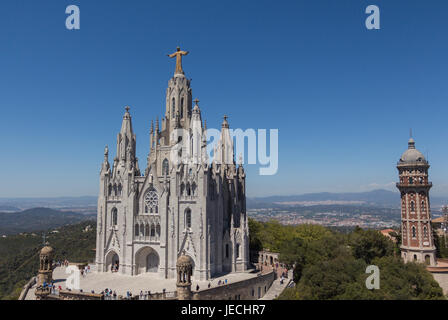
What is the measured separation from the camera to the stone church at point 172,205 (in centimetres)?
4050

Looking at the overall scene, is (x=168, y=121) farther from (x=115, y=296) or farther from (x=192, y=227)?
(x=115, y=296)

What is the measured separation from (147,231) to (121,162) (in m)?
9.87

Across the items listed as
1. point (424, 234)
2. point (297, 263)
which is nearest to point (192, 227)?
point (297, 263)

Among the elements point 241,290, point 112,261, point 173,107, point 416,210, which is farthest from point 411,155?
point 112,261

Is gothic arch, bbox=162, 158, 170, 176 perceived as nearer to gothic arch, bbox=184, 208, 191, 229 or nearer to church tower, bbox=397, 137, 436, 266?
gothic arch, bbox=184, 208, 191, 229

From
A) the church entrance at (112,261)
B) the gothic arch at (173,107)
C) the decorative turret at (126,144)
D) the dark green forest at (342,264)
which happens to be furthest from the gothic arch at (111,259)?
the gothic arch at (173,107)

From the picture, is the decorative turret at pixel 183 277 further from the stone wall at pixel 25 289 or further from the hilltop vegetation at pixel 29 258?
the hilltop vegetation at pixel 29 258

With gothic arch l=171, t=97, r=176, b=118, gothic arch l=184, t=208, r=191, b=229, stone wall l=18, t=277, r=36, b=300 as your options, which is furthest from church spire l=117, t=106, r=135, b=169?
stone wall l=18, t=277, r=36, b=300

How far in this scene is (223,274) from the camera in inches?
1638

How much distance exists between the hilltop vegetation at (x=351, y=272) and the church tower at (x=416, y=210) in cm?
368

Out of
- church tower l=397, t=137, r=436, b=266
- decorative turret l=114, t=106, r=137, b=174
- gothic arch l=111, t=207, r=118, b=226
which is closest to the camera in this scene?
gothic arch l=111, t=207, r=118, b=226

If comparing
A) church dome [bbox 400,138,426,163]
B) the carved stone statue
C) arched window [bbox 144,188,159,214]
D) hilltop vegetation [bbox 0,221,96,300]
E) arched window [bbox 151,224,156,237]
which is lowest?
hilltop vegetation [bbox 0,221,96,300]

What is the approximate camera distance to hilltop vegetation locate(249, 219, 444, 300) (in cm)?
3080
